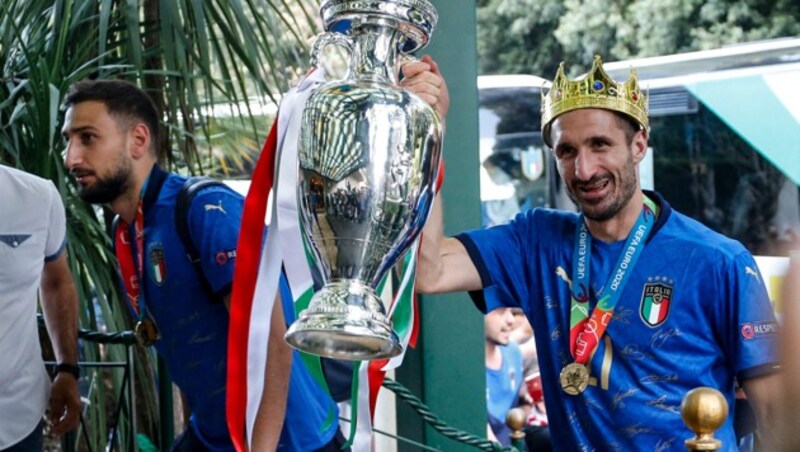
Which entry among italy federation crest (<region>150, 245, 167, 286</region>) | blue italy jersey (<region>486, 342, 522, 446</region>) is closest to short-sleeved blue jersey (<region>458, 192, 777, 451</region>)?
italy federation crest (<region>150, 245, 167, 286</region>)

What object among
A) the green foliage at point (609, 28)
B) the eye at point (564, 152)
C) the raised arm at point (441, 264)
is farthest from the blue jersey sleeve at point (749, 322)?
the green foliage at point (609, 28)

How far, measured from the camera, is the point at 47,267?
3.46m

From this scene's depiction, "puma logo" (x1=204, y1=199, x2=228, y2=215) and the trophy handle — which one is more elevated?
the trophy handle

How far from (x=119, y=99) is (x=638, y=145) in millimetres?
1368

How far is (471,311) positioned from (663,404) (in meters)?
1.27

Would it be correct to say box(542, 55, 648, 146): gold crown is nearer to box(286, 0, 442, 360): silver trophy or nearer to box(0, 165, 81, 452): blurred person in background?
box(286, 0, 442, 360): silver trophy

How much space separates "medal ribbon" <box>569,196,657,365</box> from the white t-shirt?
1.54 meters

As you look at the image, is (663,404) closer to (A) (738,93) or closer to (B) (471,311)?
(B) (471,311)

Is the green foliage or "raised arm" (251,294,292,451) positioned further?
the green foliage

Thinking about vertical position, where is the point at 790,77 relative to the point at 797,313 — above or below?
above

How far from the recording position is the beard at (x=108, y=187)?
9.78 ft

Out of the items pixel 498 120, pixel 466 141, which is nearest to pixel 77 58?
pixel 466 141

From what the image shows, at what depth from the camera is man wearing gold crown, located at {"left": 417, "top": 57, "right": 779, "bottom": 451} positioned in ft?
7.24

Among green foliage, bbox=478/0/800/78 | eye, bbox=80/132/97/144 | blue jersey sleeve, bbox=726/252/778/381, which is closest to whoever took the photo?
blue jersey sleeve, bbox=726/252/778/381
